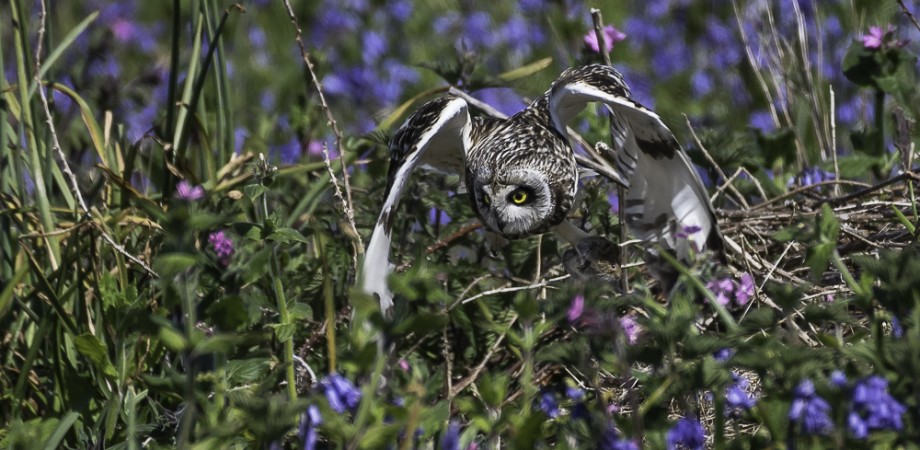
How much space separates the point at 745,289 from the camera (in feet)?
10.0

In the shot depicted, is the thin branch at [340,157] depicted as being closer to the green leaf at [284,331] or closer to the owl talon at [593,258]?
the green leaf at [284,331]

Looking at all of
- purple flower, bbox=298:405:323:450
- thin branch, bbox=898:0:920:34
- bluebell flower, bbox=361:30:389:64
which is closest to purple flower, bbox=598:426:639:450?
purple flower, bbox=298:405:323:450

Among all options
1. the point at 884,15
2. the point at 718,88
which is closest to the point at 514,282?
the point at 884,15

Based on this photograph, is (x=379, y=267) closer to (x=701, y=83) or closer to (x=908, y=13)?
(x=908, y=13)

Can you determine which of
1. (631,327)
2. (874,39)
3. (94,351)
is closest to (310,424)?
(94,351)

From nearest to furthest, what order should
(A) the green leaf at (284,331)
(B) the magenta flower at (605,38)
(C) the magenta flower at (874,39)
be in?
(A) the green leaf at (284,331) → (C) the magenta flower at (874,39) → (B) the magenta flower at (605,38)

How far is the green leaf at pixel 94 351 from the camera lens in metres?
2.56

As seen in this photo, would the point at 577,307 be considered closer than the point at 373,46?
Yes

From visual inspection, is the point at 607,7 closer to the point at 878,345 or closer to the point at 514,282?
the point at 514,282

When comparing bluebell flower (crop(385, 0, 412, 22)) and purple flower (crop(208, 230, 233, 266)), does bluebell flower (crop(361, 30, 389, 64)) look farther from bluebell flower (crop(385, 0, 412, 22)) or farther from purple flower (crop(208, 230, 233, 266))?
purple flower (crop(208, 230, 233, 266))

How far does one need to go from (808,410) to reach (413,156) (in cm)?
149

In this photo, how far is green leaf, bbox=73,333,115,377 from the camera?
8.39ft

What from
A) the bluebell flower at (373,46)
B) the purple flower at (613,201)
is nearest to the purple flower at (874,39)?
the purple flower at (613,201)

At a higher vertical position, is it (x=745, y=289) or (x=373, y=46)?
(x=373, y=46)
